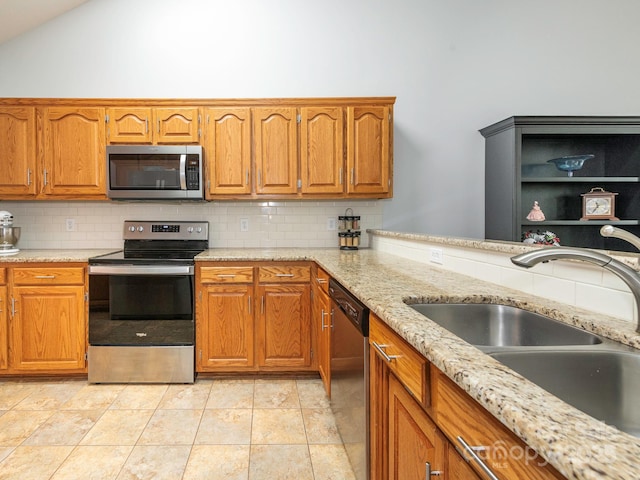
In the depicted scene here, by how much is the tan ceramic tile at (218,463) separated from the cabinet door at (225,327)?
830 mm

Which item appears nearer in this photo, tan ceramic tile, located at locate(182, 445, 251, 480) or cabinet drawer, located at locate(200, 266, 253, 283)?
tan ceramic tile, located at locate(182, 445, 251, 480)

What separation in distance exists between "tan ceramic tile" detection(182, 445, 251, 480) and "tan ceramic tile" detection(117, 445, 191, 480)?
0.04m

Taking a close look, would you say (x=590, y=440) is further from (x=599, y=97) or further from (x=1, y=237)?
(x=599, y=97)

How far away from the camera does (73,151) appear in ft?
9.70

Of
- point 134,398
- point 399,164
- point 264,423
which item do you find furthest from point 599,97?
point 134,398

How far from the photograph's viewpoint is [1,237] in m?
2.90

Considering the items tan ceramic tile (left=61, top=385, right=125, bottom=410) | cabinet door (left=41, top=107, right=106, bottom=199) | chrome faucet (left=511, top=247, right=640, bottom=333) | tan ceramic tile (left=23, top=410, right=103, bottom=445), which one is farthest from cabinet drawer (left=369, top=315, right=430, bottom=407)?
cabinet door (left=41, top=107, right=106, bottom=199)

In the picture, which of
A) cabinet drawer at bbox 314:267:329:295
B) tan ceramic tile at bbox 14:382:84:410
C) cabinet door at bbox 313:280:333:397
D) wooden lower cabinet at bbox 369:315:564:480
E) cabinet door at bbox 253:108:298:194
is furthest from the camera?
cabinet door at bbox 253:108:298:194

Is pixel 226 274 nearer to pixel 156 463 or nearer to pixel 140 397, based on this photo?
A: pixel 140 397

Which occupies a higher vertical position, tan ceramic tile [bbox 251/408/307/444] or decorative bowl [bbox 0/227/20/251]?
decorative bowl [bbox 0/227/20/251]

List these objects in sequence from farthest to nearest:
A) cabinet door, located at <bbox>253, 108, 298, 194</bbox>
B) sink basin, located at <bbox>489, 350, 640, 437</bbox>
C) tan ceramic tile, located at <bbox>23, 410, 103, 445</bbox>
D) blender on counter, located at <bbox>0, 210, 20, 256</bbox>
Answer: cabinet door, located at <bbox>253, 108, 298, 194</bbox> → blender on counter, located at <bbox>0, 210, 20, 256</bbox> → tan ceramic tile, located at <bbox>23, 410, 103, 445</bbox> → sink basin, located at <bbox>489, 350, 640, 437</bbox>

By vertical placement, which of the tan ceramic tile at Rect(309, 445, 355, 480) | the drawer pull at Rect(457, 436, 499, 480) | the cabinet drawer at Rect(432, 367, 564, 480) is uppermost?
the cabinet drawer at Rect(432, 367, 564, 480)

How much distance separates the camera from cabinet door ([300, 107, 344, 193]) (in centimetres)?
301

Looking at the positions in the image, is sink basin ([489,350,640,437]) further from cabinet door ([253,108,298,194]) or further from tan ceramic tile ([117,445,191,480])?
cabinet door ([253,108,298,194])
